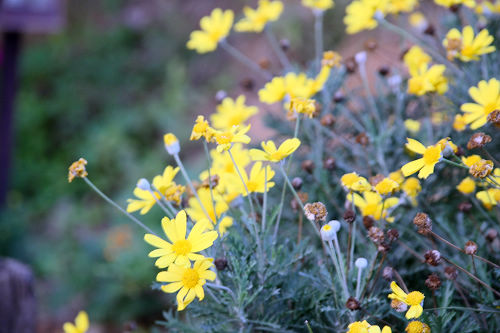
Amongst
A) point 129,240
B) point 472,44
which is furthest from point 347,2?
point 472,44

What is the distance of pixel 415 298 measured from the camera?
2.39ft

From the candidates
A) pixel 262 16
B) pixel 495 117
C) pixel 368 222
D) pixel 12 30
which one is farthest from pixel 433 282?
pixel 12 30

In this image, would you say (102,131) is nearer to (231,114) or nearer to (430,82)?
(231,114)

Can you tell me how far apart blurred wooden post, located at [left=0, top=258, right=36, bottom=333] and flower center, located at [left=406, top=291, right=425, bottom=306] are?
Answer: 1.09 m

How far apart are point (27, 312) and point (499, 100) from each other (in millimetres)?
1303

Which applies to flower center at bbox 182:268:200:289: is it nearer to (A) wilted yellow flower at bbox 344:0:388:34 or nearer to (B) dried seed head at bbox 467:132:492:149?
(B) dried seed head at bbox 467:132:492:149

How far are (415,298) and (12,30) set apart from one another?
2.74 meters

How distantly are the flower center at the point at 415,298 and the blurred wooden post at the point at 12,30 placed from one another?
258 cm

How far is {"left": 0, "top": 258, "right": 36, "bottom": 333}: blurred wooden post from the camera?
139 cm

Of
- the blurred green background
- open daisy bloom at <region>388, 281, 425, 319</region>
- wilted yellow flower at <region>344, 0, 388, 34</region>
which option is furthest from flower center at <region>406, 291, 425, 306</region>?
the blurred green background

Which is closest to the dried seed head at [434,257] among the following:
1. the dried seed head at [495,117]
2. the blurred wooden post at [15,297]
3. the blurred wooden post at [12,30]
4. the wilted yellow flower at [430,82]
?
the dried seed head at [495,117]

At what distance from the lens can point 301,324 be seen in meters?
0.89

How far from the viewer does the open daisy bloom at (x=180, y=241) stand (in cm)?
76

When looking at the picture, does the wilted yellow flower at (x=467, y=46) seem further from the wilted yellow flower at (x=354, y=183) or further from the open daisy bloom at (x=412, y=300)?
the open daisy bloom at (x=412, y=300)
